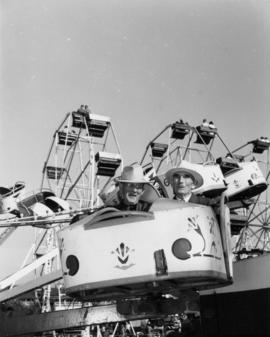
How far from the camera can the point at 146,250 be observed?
11.1 feet

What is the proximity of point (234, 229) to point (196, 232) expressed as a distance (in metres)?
18.1

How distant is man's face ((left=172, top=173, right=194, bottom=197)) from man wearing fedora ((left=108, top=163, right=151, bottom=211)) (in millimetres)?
501

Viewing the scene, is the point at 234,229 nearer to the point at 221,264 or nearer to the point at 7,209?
the point at 7,209

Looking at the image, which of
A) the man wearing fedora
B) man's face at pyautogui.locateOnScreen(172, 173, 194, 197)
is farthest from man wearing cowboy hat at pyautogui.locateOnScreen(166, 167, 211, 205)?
the man wearing fedora

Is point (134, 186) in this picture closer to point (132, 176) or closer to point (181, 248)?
point (132, 176)

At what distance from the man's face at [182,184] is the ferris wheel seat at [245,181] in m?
9.94

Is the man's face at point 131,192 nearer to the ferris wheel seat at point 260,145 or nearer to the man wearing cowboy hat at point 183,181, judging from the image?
the man wearing cowboy hat at point 183,181

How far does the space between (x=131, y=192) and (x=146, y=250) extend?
1.89 ft

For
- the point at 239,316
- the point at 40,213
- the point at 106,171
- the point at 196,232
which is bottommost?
the point at 239,316

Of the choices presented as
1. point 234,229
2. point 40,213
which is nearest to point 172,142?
point 234,229

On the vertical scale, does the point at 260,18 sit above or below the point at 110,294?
above

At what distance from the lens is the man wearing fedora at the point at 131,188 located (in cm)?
379

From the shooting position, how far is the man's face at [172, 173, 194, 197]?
4.25 m

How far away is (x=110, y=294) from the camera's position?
3.86 metres
